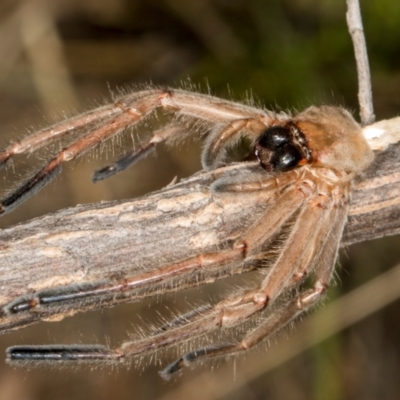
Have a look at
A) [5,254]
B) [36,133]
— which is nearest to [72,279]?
[5,254]

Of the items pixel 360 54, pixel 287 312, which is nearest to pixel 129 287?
pixel 287 312

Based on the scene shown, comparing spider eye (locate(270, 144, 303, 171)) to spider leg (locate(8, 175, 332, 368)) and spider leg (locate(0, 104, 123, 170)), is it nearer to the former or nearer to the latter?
spider leg (locate(8, 175, 332, 368))

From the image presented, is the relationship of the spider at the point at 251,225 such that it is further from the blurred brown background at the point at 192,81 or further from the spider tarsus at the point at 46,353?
the blurred brown background at the point at 192,81

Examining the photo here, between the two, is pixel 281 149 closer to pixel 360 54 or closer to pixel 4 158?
pixel 360 54

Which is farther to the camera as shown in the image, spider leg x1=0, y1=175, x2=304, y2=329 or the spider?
the spider

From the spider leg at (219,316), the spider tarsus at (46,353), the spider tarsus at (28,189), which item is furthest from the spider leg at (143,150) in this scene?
the spider tarsus at (46,353)

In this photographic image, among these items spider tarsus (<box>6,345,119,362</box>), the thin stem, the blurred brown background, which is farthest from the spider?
the blurred brown background

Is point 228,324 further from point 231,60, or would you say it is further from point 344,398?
point 231,60
